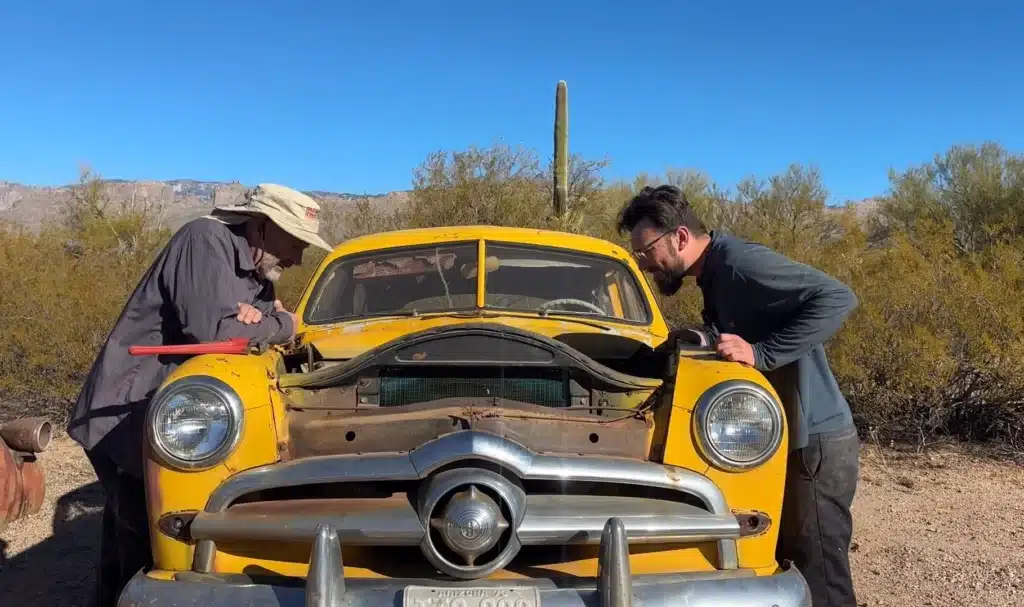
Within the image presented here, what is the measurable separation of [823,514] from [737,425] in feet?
3.24

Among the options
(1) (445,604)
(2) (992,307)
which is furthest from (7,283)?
(2) (992,307)

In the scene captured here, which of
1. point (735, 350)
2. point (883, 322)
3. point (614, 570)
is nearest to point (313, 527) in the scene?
point (614, 570)

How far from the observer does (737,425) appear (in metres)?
2.46

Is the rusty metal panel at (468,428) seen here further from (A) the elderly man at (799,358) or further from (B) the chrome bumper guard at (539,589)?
(A) the elderly man at (799,358)

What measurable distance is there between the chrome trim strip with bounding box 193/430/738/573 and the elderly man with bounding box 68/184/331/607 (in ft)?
3.09

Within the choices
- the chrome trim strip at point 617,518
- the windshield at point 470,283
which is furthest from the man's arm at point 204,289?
the chrome trim strip at point 617,518

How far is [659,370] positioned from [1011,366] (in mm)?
4884

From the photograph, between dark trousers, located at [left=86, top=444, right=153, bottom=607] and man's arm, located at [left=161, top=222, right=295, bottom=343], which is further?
man's arm, located at [left=161, top=222, right=295, bottom=343]

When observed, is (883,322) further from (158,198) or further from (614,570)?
(158,198)

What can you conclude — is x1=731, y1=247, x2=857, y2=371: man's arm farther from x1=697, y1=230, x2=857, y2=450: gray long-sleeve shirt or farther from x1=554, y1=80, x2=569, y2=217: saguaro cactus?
x1=554, y1=80, x2=569, y2=217: saguaro cactus

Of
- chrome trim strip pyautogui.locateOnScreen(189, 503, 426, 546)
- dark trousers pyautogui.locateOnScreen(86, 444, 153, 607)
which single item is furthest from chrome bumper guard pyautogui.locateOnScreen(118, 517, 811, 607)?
dark trousers pyautogui.locateOnScreen(86, 444, 153, 607)

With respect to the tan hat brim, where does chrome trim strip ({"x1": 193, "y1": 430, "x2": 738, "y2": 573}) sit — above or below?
below

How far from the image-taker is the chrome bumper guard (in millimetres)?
1992

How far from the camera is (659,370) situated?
3.15 m
